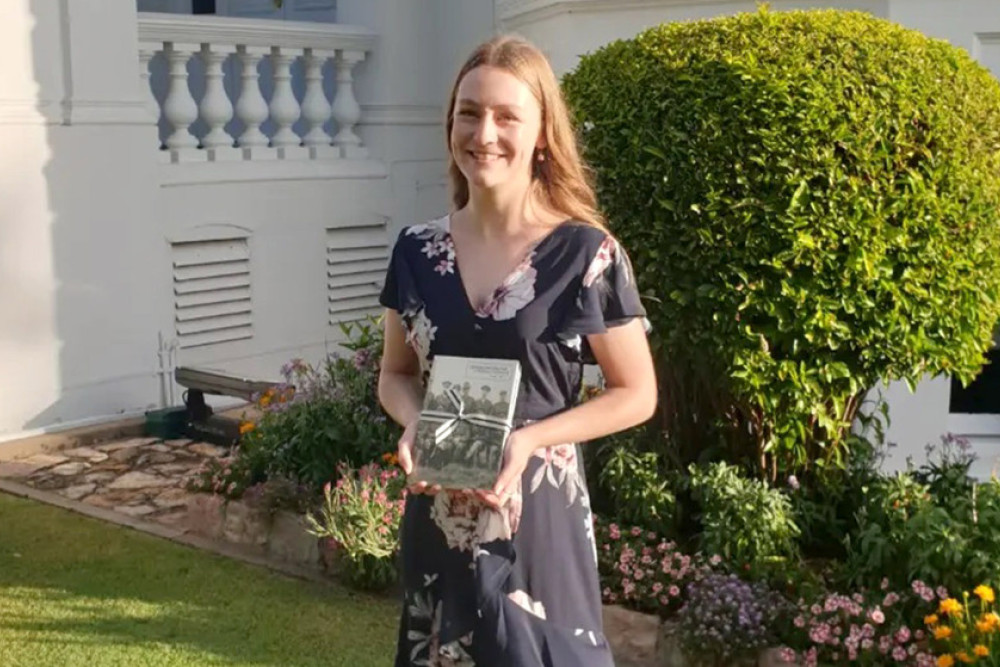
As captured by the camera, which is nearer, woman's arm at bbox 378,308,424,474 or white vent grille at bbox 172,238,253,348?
woman's arm at bbox 378,308,424,474

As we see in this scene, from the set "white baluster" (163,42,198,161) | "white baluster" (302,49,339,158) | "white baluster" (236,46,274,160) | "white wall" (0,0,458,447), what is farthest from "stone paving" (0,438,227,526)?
"white baluster" (302,49,339,158)

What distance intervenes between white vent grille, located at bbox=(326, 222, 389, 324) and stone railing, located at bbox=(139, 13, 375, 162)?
55 cm

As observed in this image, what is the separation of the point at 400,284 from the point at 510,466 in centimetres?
54

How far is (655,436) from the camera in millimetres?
5062

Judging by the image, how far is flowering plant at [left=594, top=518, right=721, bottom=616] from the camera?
14.4 feet

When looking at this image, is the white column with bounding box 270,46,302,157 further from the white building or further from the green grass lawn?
the green grass lawn

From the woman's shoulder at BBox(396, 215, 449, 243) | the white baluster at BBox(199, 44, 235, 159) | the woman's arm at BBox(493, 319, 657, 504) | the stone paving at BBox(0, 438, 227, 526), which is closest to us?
the woman's arm at BBox(493, 319, 657, 504)

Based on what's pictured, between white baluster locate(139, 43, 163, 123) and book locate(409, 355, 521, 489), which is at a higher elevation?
white baluster locate(139, 43, 163, 123)

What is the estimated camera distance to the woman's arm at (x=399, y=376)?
2.73m

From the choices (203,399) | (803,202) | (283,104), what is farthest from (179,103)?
(803,202)

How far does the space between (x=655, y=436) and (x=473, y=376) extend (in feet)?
8.95

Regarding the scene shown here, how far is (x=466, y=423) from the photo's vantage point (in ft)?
7.86

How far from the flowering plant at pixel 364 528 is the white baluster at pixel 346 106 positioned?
14.5 ft

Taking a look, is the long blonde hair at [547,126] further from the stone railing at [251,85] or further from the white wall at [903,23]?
the stone railing at [251,85]
